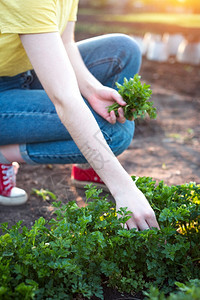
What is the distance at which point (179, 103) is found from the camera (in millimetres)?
4762

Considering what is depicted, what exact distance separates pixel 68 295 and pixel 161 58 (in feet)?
21.9

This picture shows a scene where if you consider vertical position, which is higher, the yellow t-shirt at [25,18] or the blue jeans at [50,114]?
the yellow t-shirt at [25,18]

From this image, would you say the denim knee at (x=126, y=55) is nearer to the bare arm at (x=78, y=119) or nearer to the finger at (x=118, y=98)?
the finger at (x=118, y=98)

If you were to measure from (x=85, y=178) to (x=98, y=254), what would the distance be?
113 centimetres

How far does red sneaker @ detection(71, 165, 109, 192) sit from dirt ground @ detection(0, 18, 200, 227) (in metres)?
0.05

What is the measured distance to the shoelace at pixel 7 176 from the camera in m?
2.35

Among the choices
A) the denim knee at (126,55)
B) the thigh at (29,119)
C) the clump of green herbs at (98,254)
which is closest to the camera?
the clump of green herbs at (98,254)

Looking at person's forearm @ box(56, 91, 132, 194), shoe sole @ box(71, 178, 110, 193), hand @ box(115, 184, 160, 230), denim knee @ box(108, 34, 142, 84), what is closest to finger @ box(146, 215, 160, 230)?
hand @ box(115, 184, 160, 230)

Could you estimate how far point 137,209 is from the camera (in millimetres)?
1571

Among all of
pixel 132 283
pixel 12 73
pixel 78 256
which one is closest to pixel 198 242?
pixel 132 283

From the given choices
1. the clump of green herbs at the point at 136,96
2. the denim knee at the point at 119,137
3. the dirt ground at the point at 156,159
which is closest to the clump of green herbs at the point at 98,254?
the clump of green herbs at the point at 136,96

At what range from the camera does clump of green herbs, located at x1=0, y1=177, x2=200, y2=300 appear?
4.61 ft

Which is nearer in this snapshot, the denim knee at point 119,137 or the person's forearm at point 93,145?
the person's forearm at point 93,145

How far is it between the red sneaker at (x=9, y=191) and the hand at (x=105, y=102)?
68 centimetres
